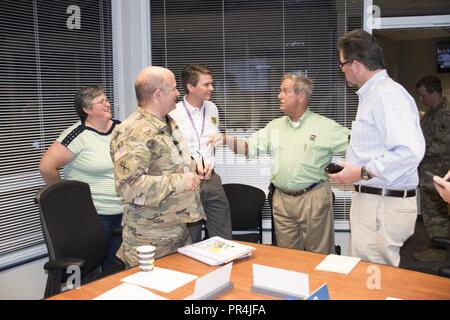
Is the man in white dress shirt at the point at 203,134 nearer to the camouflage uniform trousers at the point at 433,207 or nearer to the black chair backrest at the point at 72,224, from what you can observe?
the black chair backrest at the point at 72,224


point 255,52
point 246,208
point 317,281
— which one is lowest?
point 246,208

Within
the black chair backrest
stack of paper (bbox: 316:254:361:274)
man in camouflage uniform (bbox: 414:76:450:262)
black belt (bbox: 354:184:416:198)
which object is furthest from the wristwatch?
man in camouflage uniform (bbox: 414:76:450:262)

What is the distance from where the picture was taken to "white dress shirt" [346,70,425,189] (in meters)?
2.26

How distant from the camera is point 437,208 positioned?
4.54 metres

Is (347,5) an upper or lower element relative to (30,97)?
upper

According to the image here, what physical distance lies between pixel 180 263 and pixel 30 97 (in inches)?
73.5

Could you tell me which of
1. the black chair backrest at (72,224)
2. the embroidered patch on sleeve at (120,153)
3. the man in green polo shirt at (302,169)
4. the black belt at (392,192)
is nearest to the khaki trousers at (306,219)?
the man in green polo shirt at (302,169)

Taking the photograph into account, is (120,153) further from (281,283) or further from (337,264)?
(337,264)

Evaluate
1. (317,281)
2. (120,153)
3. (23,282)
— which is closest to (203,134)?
(120,153)

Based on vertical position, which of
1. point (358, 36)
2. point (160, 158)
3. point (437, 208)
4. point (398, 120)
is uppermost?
point (358, 36)

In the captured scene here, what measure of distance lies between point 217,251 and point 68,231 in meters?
0.84

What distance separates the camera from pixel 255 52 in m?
4.10
